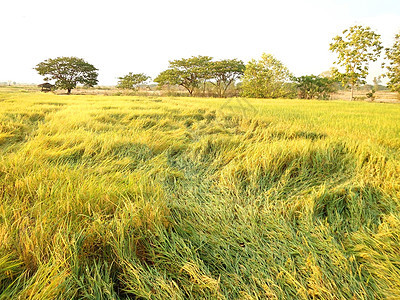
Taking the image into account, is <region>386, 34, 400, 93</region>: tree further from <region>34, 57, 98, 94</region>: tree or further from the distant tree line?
<region>34, 57, 98, 94</region>: tree

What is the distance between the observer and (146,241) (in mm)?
819

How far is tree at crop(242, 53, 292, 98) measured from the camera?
19453 millimetres

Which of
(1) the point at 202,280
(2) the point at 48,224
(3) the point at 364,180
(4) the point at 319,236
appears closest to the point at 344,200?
(3) the point at 364,180

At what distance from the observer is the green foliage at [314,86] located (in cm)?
2074

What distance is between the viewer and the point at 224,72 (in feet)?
89.0

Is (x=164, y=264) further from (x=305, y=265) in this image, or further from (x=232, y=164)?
(x=232, y=164)

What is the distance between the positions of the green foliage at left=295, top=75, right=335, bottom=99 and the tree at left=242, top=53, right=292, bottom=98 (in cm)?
229

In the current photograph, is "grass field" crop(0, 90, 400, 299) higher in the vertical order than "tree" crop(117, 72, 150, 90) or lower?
lower

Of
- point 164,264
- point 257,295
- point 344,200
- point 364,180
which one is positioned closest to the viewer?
point 257,295

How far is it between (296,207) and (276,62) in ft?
70.9

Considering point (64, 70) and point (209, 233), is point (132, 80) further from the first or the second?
point (209, 233)

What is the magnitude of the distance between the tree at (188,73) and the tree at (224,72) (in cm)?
108

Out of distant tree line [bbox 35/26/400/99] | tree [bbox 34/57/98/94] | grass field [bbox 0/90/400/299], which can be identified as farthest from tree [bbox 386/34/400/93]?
tree [bbox 34/57/98/94]

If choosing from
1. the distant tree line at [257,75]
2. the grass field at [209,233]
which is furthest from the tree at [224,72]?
the grass field at [209,233]
